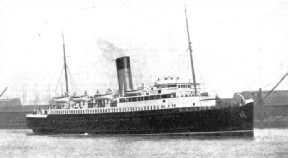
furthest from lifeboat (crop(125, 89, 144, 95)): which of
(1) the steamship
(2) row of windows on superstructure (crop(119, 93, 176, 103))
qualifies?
(2) row of windows on superstructure (crop(119, 93, 176, 103))

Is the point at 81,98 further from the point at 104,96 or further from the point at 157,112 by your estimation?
the point at 157,112

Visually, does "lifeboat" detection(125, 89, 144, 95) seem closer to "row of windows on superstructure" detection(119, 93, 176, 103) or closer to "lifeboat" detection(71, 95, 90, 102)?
"row of windows on superstructure" detection(119, 93, 176, 103)

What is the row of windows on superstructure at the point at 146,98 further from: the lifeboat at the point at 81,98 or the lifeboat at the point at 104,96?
the lifeboat at the point at 81,98

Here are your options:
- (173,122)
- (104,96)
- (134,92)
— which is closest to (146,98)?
(134,92)

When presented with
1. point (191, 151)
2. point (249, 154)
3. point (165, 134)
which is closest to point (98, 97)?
point (165, 134)

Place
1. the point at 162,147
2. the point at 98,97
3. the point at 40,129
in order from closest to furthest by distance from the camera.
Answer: the point at 162,147 < the point at 98,97 < the point at 40,129

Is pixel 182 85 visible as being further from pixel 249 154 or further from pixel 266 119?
pixel 266 119

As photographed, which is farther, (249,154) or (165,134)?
(165,134)
